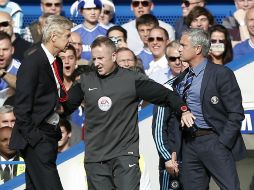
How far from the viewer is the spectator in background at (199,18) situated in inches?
467

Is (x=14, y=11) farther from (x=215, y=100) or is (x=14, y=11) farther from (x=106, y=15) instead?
(x=215, y=100)

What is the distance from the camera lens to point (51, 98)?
327 inches

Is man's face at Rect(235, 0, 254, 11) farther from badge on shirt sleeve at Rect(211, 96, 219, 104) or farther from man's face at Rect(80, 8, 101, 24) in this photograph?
badge on shirt sleeve at Rect(211, 96, 219, 104)

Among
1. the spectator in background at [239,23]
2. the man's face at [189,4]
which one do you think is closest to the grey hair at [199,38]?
the spectator in background at [239,23]

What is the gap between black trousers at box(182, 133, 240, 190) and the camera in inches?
341

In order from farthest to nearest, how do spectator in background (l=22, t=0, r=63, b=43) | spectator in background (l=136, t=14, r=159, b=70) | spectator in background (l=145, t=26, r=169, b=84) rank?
spectator in background (l=22, t=0, r=63, b=43)
spectator in background (l=136, t=14, r=159, b=70)
spectator in background (l=145, t=26, r=169, b=84)

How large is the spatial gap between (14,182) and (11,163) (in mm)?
228

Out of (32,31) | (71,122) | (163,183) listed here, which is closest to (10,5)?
(32,31)

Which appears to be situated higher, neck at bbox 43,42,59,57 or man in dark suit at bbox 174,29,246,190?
neck at bbox 43,42,59,57

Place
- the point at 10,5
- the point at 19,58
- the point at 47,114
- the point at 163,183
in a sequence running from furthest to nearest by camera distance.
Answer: the point at 10,5 → the point at 19,58 → the point at 163,183 → the point at 47,114

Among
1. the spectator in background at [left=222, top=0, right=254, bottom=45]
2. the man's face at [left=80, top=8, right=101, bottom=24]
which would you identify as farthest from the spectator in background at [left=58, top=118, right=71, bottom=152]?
the spectator in background at [left=222, top=0, right=254, bottom=45]

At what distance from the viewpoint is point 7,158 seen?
34.4ft

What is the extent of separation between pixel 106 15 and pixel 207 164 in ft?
16.6

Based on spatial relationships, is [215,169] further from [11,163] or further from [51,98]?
[11,163]
